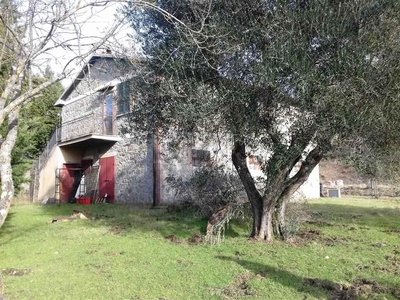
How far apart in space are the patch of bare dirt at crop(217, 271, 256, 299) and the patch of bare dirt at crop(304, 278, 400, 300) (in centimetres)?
96

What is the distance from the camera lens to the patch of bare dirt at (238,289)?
17.9ft

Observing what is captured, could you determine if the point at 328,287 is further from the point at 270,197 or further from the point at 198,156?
the point at 198,156

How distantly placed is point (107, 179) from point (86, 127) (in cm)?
296

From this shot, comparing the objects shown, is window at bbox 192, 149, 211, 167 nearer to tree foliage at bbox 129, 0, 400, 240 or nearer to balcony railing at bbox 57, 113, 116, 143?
balcony railing at bbox 57, 113, 116, 143

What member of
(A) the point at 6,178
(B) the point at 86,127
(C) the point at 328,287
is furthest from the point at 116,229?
(B) the point at 86,127

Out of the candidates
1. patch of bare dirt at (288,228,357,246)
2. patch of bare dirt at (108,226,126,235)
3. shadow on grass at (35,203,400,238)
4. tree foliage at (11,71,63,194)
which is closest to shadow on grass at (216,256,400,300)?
patch of bare dirt at (288,228,357,246)

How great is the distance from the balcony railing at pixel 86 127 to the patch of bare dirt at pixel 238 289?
43.1 ft

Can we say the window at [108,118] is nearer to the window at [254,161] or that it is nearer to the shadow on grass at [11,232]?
the shadow on grass at [11,232]

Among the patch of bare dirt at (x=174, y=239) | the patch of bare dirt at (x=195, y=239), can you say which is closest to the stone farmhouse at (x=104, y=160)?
the patch of bare dirt at (x=195, y=239)

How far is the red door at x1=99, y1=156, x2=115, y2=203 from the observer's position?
59.4 feet

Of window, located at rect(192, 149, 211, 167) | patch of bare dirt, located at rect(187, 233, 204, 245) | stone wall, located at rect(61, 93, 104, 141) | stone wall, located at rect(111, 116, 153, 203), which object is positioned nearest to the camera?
patch of bare dirt, located at rect(187, 233, 204, 245)

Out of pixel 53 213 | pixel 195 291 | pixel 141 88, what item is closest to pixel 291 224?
pixel 195 291

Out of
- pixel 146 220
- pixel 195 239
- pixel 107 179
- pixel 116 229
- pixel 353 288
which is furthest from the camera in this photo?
pixel 107 179

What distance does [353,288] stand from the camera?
5660mm
